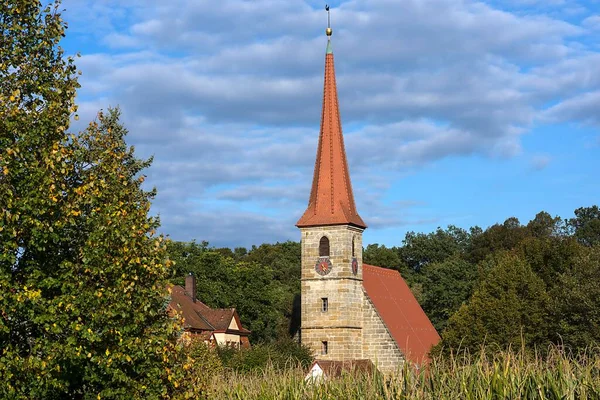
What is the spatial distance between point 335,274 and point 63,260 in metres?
40.4

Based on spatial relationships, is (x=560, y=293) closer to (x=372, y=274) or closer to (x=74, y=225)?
(x=372, y=274)

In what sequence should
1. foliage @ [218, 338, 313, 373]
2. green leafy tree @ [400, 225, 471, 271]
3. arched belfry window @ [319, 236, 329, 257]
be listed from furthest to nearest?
green leafy tree @ [400, 225, 471, 271], arched belfry window @ [319, 236, 329, 257], foliage @ [218, 338, 313, 373]

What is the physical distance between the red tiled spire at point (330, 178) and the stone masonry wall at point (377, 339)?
5219mm

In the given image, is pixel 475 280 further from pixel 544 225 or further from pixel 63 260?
pixel 63 260

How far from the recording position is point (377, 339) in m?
55.4

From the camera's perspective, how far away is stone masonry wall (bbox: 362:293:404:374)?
5500cm

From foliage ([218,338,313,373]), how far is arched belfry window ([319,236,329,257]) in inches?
215

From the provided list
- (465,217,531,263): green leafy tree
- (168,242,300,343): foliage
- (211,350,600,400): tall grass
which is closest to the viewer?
(211,350,600,400): tall grass

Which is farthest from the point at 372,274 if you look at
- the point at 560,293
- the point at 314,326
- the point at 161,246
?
the point at 161,246

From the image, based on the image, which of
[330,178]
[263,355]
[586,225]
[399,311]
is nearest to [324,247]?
[330,178]

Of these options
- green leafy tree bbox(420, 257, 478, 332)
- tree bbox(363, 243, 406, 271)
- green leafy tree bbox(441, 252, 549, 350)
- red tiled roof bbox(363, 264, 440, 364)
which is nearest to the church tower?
red tiled roof bbox(363, 264, 440, 364)

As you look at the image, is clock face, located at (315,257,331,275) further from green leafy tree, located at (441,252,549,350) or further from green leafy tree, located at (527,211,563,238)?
green leafy tree, located at (527,211,563,238)

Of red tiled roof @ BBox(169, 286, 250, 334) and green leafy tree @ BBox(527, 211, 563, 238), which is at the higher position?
green leafy tree @ BBox(527, 211, 563, 238)

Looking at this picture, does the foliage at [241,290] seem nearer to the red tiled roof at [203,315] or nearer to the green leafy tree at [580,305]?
the red tiled roof at [203,315]
